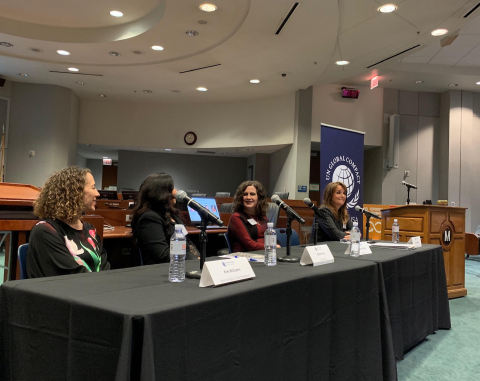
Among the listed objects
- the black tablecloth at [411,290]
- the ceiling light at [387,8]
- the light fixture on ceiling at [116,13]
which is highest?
the light fixture on ceiling at [116,13]

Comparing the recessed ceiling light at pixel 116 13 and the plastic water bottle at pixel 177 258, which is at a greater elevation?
the recessed ceiling light at pixel 116 13

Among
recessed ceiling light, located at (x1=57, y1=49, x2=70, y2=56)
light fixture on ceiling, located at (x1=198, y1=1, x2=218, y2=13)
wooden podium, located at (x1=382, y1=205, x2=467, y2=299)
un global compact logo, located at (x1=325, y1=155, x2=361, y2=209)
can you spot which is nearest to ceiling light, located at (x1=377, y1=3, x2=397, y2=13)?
un global compact logo, located at (x1=325, y1=155, x2=361, y2=209)

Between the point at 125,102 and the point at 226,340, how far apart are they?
32.2 ft

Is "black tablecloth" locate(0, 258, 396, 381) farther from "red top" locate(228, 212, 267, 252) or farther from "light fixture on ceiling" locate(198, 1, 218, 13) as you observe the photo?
"light fixture on ceiling" locate(198, 1, 218, 13)

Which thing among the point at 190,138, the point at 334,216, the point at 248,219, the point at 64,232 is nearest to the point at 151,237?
the point at 64,232

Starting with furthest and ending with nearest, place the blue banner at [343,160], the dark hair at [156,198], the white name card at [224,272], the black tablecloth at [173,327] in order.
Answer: the blue banner at [343,160] → the dark hair at [156,198] → the white name card at [224,272] → the black tablecloth at [173,327]

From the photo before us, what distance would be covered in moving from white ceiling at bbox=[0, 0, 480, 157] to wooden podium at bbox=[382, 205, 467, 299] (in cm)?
241

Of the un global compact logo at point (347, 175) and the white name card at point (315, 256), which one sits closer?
the white name card at point (315, 256)

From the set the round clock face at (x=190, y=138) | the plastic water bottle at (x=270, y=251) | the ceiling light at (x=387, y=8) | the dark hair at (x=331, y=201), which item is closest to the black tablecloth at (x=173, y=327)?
the plastic water bottle at (x=270, y=251)

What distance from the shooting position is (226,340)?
122cm

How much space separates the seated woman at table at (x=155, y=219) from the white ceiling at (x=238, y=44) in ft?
10.8

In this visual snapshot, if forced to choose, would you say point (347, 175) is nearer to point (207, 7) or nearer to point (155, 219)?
point (207, 7)

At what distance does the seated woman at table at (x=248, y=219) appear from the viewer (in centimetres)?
296

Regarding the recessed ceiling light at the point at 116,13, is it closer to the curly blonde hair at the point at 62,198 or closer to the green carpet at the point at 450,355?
the curly blonde hair at the point at 62,198
